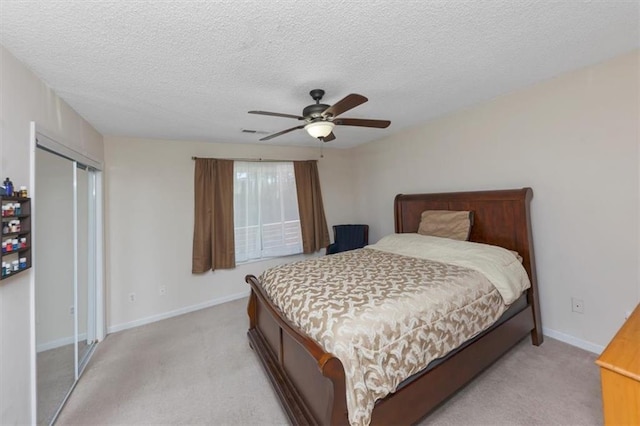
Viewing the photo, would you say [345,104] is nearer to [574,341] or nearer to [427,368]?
[427,368]

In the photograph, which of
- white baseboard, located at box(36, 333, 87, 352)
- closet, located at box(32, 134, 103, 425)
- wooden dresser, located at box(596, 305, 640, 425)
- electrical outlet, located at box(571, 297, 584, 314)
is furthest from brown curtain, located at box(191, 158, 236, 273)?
electrical outlet, located at box(571, 297, 584, 314)

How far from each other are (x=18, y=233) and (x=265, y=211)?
2.78 m

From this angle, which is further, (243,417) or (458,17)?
(243,417)

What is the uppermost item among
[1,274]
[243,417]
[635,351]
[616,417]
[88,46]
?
[88,46]

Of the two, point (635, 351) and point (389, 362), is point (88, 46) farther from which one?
point (635, 351)

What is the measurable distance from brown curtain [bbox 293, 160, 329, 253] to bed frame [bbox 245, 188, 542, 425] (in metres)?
1.89

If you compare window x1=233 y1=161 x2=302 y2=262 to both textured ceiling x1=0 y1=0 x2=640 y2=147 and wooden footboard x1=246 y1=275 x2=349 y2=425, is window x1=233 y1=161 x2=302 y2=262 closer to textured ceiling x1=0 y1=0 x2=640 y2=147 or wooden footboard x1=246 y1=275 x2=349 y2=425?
textured ceiling x1=0 y1=0 x2=640 y2=147

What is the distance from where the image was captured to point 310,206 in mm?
4414

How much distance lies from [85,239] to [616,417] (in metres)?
3.88

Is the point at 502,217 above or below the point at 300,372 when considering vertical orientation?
above

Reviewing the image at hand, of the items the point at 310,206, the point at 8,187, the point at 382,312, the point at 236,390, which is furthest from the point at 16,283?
the point at 310,206

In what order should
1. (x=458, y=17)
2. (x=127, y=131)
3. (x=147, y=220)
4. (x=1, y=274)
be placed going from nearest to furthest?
(x=1, y=274) → (x=458, y=17) → (x=127, y=131) → (x=147, y=220)

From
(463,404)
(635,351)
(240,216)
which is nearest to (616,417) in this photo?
(635,351)

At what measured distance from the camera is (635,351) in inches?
40.5
